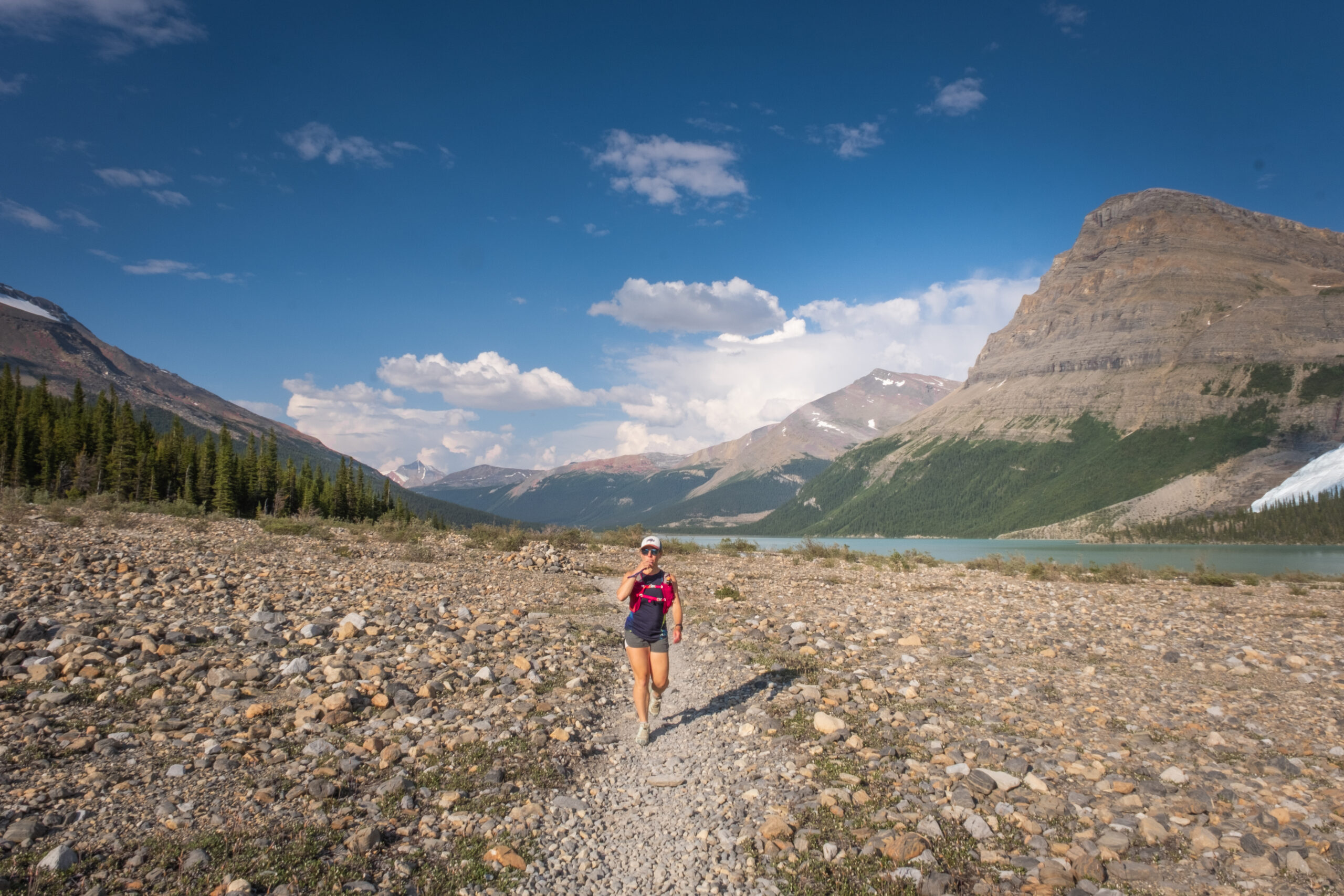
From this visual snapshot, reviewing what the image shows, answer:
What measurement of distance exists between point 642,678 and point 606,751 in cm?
105

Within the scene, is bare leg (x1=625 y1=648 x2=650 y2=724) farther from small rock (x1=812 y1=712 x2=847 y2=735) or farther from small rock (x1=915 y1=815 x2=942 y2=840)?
small rock (x1=915 y1=815 x2=942 y2=840)

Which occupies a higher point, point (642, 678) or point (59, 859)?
point (642, 678)

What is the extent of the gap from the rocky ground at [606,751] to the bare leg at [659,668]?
57 centimetres

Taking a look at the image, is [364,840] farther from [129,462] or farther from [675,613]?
[129,462]

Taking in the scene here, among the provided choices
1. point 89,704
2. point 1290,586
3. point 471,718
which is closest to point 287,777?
point 471,718

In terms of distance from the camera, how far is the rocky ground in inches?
193

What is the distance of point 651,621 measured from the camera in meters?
8.66

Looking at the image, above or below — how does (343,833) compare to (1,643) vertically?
below

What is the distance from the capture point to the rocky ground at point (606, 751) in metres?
4.90

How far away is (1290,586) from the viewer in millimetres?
24875

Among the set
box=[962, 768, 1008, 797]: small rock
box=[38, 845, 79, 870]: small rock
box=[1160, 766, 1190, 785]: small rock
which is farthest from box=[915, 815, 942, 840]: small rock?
box=[38, 845, 79, 870]: small rock

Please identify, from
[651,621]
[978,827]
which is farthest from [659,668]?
[978,827]

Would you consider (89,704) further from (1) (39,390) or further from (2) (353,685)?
(1) (39,390)

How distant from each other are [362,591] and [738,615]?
9.47 metres
